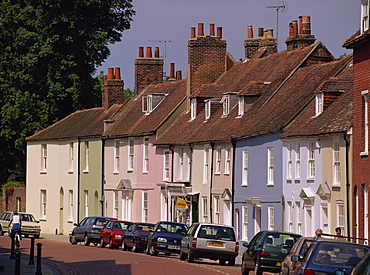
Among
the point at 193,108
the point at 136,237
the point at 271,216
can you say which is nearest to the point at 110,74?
the point at 193,108

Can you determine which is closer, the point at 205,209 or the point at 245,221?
the point at 245,221

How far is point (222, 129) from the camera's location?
43.9 m

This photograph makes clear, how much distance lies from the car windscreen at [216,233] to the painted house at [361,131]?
4.48 meters

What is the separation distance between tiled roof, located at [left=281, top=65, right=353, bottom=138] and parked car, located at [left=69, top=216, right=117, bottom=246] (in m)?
13.4

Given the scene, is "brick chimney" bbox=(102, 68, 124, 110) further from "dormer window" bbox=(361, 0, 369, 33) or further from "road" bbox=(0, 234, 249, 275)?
"dormer window" bbox=(361, 0, 369, 33)

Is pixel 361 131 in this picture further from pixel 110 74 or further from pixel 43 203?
pixel 43 203

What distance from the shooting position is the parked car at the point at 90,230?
45.0 meters

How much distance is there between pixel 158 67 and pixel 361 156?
30778 millimetres

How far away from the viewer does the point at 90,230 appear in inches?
1785

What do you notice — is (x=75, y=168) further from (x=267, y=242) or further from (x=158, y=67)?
(x=267, y=242)

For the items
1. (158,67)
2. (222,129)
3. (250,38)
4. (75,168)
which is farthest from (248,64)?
(75,168)

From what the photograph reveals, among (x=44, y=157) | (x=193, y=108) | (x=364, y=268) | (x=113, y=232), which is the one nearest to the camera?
(x=364, y=268)

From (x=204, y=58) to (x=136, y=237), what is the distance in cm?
1544

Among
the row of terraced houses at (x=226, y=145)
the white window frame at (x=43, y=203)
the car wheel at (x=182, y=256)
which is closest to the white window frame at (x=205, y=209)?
the row of terraced houses at (x=226, y=145)
